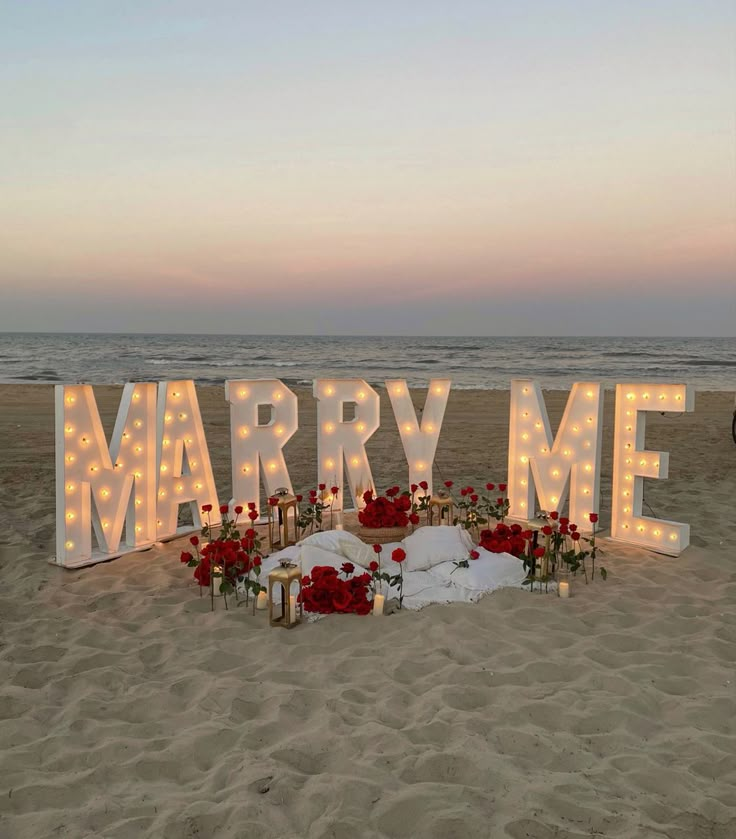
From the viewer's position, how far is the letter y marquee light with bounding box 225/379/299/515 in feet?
23.9

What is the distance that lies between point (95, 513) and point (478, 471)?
632 cm

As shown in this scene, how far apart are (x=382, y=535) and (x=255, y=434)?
1.85m

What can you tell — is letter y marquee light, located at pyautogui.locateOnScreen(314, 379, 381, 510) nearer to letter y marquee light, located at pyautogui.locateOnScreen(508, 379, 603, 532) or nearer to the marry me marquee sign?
the marry me marquee sign

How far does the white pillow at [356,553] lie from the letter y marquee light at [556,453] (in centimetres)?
237

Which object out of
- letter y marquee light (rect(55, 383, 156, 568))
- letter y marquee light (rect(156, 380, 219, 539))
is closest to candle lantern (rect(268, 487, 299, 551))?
letter y marquee light (rect(156, 380, 219, 539))

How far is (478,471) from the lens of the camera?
1084cm

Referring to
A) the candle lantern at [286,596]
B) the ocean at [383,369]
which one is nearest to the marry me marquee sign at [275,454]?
the candle lantern at [286,596]

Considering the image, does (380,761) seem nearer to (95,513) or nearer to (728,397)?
(95,513)

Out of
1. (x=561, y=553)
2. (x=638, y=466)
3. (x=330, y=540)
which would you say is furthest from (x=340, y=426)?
(x=638, y=466)

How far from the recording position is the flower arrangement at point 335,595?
5.17 metres

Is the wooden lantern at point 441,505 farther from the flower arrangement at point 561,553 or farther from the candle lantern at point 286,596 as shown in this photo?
the candle lantern at point 286,596

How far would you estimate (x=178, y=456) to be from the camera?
280 inches

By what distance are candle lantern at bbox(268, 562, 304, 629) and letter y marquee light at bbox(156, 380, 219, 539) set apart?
2468 millimetres

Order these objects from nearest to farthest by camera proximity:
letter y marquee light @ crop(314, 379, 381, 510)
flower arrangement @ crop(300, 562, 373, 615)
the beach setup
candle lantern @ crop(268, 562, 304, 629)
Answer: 1. candle lantern @ crop(268, 562, 304, 629)
2. flower arrangement @ crop(300, 562, 373, 615)
3. the beach setup
4. letter y marquee light @ crop(314, 379, 381, 510)
